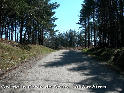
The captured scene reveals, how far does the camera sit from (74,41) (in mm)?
139125

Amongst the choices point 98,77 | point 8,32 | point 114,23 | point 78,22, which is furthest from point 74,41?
point 98,77

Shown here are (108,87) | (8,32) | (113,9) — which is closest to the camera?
(108,87)

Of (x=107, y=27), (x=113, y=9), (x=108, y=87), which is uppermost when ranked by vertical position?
(x=113, y=9)

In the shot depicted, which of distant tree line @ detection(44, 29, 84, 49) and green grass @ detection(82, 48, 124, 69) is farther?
distant tree line @ detection(44, 29, 84, 49)

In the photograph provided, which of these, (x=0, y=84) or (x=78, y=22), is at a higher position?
(x=78, y=22)

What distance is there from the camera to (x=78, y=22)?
82312 millimetres

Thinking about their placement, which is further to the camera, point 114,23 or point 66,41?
point 66,41

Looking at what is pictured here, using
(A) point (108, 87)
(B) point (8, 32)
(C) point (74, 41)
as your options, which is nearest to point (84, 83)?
(A) point (108, 87)

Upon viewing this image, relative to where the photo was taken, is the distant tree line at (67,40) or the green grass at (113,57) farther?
the distant tree line at (67,40)

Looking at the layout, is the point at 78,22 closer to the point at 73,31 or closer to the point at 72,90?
the point at 73,31

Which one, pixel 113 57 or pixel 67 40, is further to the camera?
pixel 67 40

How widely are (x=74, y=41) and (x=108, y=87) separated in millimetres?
127718

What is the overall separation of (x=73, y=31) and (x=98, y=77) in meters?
130

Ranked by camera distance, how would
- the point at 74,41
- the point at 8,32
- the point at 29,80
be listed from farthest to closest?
1. the point at 74,41
2. the point at 8,32
3. the point at 29,80
